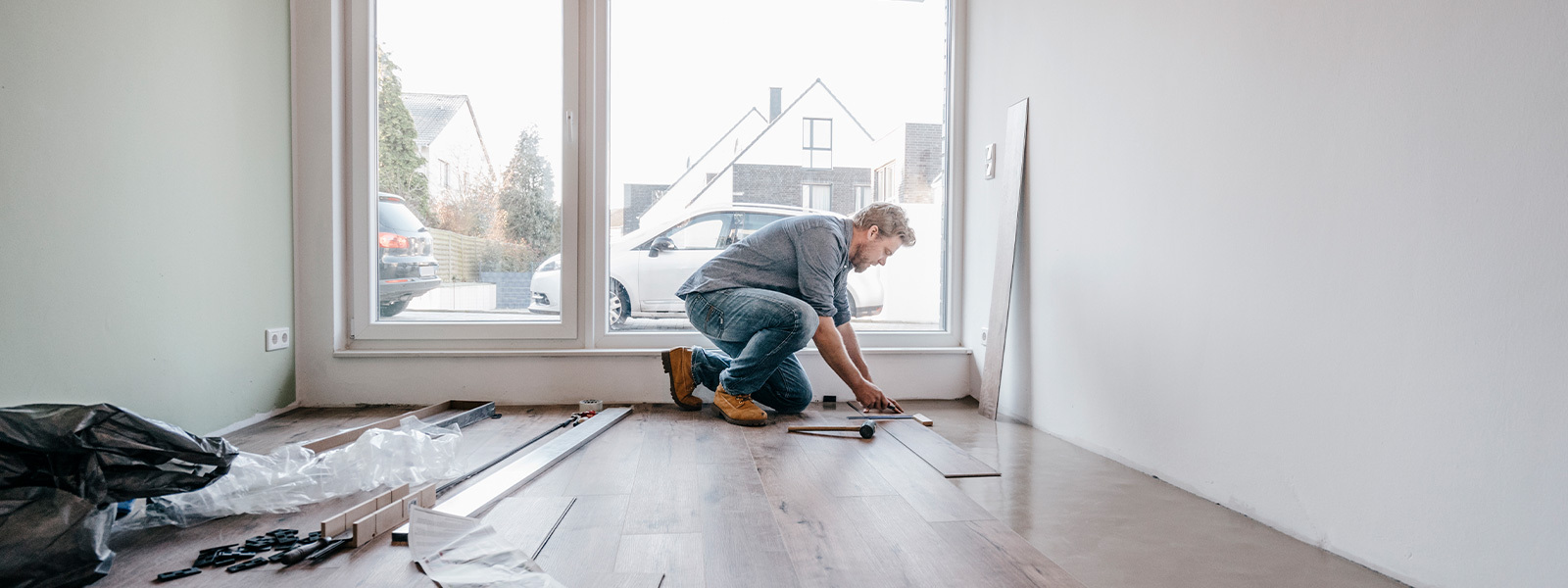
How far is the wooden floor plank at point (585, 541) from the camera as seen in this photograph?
136cm

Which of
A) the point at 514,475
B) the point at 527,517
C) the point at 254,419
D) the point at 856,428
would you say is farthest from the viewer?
the point at 254,419

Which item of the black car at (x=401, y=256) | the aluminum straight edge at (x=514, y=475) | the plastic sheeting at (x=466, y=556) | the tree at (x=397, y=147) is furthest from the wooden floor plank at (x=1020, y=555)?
the tree at (x=397, y=147)

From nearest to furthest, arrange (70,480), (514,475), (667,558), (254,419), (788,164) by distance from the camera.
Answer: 1. (70,480)
2. (667,558)
3. (514,475)
4. (254,419)
5. (788,164)

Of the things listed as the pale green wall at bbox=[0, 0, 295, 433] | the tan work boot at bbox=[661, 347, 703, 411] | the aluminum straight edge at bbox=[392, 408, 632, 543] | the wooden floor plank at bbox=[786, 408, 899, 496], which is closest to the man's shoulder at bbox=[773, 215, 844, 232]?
the tan work boot at bbox=[661, 347, 703, 411]

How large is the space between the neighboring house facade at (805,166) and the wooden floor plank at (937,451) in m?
1.28

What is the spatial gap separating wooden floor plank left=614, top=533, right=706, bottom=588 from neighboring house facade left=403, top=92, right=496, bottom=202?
7.84 feet

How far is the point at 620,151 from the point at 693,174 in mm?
366

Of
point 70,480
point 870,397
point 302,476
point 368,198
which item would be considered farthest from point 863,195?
point 70,480

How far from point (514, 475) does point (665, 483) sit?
1.36 feet

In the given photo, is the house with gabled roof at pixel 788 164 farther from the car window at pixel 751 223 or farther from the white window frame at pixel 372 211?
the white window frame at pixel 372 211

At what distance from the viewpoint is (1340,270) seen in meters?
1.55

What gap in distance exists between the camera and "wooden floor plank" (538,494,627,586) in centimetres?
136

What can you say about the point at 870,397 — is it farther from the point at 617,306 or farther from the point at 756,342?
the point at 617,306

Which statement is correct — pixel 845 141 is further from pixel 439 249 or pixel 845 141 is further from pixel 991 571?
pixel 991 571
